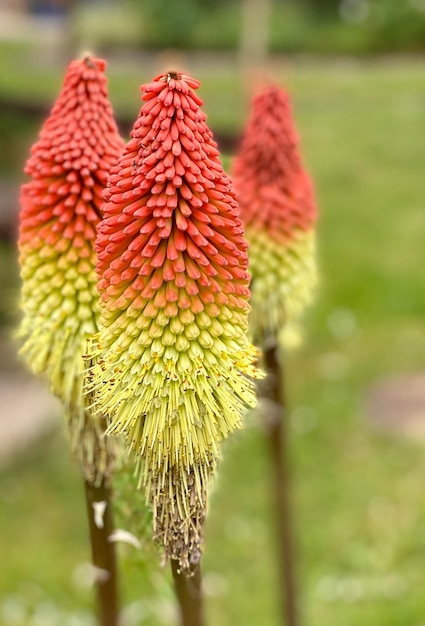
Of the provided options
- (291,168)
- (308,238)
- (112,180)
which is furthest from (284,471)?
(112,180)

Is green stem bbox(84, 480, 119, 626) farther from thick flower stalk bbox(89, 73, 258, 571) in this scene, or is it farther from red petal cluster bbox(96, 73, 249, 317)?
red petal cluster bbox(96, 73, 249, 317)

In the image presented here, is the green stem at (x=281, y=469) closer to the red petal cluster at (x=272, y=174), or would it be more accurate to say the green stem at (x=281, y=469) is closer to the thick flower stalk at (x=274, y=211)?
the thick flower stalk at (x=274, y=211)

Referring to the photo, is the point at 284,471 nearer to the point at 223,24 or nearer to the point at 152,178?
the point at 152,178

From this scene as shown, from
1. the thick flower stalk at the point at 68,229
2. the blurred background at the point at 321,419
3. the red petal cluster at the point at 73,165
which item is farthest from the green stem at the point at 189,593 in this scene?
the red petal cluster at the point at 73,165

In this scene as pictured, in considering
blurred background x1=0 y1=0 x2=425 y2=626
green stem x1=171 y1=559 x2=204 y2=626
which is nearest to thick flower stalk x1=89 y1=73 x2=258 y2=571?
green stem x1=171 y1=559 x2=204 y2=626

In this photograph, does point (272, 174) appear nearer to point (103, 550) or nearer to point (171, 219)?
point (171, 219)

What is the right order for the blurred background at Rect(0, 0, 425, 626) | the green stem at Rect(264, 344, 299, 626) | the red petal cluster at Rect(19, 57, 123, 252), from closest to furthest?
1. the red petal cluster at Rect(19, 57, 123, 252)
2. the green stem at Rect(264, 344, 299, 626)
3. the blurred background at Rect(0, 0, 425, 626)
